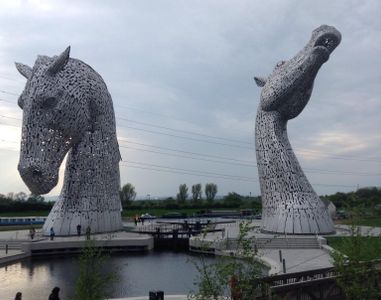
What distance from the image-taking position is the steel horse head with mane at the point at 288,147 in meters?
21.5

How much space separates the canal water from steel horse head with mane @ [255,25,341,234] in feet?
18.5

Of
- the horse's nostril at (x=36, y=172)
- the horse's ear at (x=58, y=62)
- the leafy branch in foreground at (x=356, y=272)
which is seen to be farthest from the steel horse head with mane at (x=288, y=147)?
the leafy branch in foreground at (x=356, y=272)

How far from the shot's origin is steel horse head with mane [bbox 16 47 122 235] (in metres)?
20.3

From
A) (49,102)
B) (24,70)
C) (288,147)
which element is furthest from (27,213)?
(288,147)

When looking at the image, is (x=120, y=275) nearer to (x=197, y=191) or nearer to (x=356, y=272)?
(x=356, y=272)

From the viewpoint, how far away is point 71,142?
22312mm

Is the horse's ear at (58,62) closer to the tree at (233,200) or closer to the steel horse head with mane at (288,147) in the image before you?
the steel horse head with mane at (288,147)

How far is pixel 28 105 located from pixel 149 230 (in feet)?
34.6

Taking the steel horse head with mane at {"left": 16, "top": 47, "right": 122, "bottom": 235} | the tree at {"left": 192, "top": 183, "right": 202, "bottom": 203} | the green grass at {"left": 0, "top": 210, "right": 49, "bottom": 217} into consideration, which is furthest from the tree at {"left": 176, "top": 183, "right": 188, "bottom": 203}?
the steel horse head with mane at {"left": 16, "top": 47, "right": 122, "bottom": 235}

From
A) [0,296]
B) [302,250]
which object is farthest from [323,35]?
[0,296]

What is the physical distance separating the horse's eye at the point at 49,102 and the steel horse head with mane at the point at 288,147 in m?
11.0

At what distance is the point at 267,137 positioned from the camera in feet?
77.0

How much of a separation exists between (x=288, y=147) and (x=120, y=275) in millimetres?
12081

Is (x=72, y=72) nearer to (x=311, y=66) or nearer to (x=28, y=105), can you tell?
(x=28, y=105)
